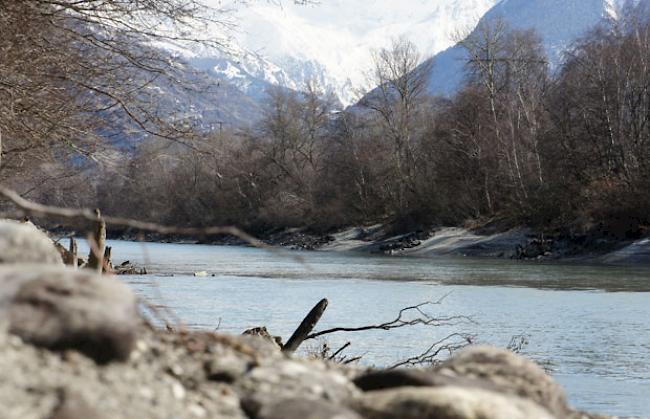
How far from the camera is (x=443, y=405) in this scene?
3.35 m

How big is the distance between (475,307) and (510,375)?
19.6 m

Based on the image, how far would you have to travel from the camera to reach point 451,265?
42.4 metres

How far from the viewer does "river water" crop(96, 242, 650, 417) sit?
48.1 ft

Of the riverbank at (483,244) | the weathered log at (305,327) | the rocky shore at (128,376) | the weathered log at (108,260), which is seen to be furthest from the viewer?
the riverbank at (483,244)

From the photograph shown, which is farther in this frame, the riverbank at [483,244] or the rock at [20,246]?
the riverbank at [483,244]

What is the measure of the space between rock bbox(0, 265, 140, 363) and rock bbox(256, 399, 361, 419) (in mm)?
606

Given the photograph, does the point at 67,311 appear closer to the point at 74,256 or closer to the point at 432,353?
the point at 74,256

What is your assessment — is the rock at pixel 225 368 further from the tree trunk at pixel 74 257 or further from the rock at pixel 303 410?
the tree trunk at pixel 74 257

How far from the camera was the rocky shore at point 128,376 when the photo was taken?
10.5ft

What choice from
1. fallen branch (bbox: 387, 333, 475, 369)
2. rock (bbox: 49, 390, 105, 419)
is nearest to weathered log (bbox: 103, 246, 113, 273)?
rock (bbox: 49, 390, 105, 419)

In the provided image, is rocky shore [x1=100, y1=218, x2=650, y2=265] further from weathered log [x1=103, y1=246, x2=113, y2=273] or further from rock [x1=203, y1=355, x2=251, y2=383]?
rock [x1=203, y1=355, x2=251, y2=383]

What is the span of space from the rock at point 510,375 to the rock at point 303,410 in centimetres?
97

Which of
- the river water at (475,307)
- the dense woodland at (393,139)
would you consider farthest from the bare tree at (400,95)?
the river water at (475,307)

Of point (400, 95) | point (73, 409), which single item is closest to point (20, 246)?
point (73, 409)
